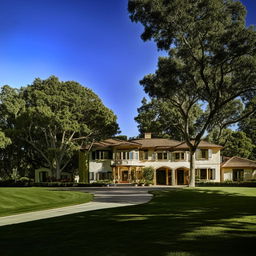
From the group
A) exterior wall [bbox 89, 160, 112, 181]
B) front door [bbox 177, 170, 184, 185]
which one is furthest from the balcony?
front door [bbox 177, 170, 184, 185]

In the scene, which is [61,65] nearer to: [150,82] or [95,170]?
[150,82]

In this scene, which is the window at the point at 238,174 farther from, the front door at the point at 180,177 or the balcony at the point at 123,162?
the balcony at the point at 123,162

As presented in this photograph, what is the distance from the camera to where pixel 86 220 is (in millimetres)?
10070

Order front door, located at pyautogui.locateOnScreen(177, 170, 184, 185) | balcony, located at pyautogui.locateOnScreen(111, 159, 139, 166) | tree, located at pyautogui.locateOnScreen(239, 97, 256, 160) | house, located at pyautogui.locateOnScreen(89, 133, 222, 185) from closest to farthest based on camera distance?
balcony, located at pyautogui.locateOnScreen(111, 159, 139, 166), house, located at pyautogui.locateOnScreen(89, 133, 222, 185), front door, located at pyautogui.locateOnScreen(177, 170, 184, 185), tree, located at pyautogui.locateOnScreen(239, 97, 256, 160)

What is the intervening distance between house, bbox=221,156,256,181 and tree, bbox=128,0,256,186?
16.6 meters

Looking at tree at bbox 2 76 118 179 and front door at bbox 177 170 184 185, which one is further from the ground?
tree at bbox 2 76 118 179

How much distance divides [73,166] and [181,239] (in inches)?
2078

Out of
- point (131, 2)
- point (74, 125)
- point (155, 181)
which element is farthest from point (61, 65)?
point (155, 181)

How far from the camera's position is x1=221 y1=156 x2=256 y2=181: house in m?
51.1

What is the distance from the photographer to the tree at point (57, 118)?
149 feet

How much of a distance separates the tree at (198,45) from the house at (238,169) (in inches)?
652

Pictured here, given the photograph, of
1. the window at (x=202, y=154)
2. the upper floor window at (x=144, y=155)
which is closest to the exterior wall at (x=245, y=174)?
the window at (x=202, y=154)

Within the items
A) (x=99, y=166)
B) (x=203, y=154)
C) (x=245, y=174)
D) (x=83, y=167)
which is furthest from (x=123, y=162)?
(x=245, y=174)

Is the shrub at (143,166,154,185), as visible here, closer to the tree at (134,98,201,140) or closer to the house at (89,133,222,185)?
the house at (89,133,222,185)
